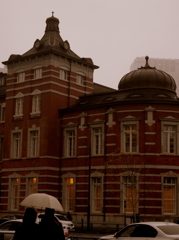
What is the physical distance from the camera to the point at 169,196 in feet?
123

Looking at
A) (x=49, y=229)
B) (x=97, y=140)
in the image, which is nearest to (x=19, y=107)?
(x=97, y=140)

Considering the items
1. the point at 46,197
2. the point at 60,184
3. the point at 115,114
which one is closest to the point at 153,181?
the point at 115,114

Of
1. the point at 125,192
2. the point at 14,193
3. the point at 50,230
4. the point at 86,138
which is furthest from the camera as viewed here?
the point at 14,193

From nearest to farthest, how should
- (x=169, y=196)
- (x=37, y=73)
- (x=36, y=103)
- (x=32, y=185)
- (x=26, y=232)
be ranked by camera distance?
(x=26, y=232)
(x=169, y=196)
(x=32, y=185)
(x=36, y=103)
(x=37, y=73)

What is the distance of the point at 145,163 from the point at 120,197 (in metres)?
3.42

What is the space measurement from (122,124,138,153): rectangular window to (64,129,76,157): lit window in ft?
18.5

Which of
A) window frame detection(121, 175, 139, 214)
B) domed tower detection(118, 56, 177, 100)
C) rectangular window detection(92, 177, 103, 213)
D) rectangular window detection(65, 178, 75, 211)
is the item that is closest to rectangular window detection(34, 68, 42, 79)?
domed tower detection(118, 56, 177, 100)

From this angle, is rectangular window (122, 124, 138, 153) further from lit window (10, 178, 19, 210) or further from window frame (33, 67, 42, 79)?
lit window (10, 178, 19, 210)

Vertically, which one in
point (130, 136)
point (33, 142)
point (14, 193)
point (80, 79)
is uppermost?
point (80, 79)

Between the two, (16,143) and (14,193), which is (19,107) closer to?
(16,143)

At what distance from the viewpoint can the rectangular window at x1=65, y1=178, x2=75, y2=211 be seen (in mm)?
41031

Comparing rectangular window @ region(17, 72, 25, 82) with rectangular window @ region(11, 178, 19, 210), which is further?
rectangular window @ region(17, 72, 25, 82)

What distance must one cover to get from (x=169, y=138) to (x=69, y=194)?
33.8ft

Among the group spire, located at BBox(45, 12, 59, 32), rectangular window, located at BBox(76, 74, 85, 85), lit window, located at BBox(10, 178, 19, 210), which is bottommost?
lit window, located at BBox(10, 178, 19, 210)
